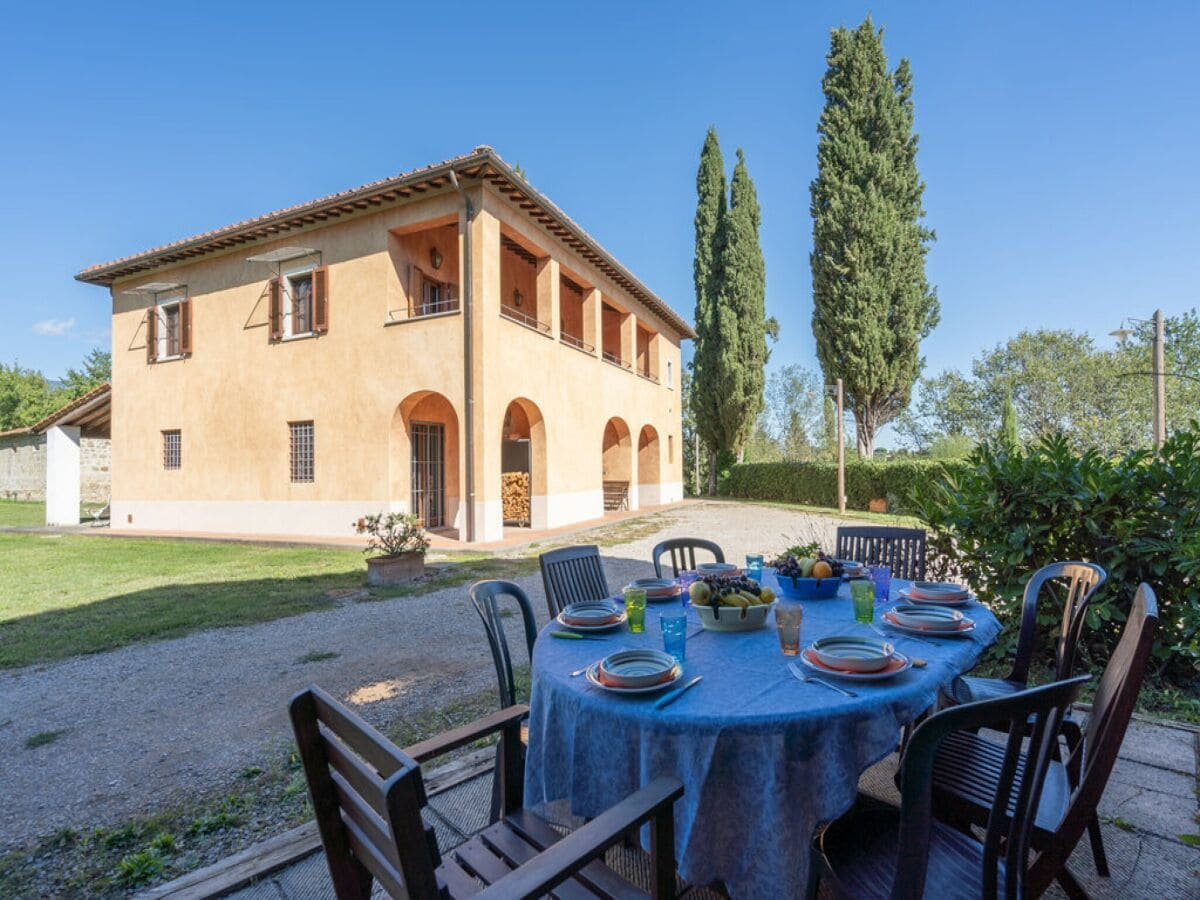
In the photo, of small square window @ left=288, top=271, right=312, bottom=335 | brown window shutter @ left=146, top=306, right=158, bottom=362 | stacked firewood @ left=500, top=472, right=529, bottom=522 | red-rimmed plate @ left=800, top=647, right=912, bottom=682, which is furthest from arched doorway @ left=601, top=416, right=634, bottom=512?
red-rimmed plate @ left=800, top=647, right=912, bottom=682

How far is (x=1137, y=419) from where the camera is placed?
93.5 feet

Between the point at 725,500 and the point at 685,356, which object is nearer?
the point at 725,500

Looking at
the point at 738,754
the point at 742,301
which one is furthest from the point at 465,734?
the point at 742,301

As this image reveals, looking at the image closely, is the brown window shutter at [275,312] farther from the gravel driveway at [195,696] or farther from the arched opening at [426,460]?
the gravel driveway at [195,696]

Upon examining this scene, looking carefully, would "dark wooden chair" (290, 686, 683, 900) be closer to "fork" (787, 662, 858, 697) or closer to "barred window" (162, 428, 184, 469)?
"fork" (787, 662, 858, 697)

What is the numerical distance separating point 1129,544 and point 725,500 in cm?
1824

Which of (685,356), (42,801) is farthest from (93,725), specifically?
(685,356)

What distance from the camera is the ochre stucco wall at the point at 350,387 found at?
34.9 feet

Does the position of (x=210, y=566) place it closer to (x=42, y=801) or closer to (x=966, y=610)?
(x=42, y=801)

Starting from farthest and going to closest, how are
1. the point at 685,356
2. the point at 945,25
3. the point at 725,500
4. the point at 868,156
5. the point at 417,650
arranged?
the point at 685,356
the point at 725,500
the point at 868,156
the point at 945,25
the point at 417,650

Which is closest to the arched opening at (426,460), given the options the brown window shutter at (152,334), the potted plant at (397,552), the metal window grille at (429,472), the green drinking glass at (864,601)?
the metal window grille at (429,472)

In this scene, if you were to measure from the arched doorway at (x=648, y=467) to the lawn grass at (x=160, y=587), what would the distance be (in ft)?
35.9

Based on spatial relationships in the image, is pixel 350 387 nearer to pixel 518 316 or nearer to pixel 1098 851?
pixel 518 316

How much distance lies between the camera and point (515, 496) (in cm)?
1356
